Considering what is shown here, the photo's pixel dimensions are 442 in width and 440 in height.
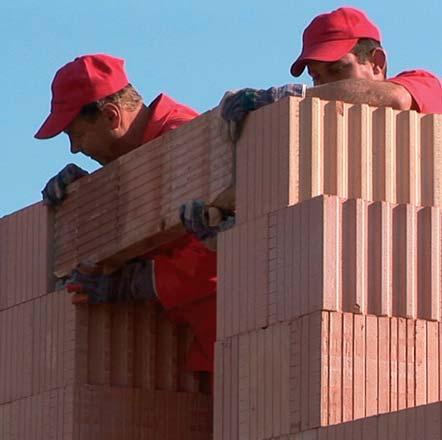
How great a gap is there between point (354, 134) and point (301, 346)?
1.41 m

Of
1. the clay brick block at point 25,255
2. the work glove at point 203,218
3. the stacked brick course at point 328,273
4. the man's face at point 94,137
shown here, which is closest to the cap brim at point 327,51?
the stacked brick course at point 328,273

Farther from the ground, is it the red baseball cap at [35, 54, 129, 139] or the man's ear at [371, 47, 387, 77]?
the red baseball cap at [35, 54, 129, 139]

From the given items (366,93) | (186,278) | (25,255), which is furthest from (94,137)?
(366,93)

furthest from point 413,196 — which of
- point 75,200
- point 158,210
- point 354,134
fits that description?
point 75,200

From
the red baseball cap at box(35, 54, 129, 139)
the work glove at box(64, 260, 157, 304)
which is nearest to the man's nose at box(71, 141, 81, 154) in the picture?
the red baseball cap at box(35, 54, 129, 139)

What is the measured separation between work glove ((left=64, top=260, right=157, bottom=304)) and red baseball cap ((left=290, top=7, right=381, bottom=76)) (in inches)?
82.3

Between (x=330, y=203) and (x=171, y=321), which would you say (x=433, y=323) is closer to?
(x=330, y=203)

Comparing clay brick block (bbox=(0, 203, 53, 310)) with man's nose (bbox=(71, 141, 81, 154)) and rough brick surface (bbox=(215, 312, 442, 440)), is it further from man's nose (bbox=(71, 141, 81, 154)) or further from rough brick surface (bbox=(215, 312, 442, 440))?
rough brick surface (bbox=(215, 312, 442, 440))

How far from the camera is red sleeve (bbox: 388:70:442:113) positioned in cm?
1808

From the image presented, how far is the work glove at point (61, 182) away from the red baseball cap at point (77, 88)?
438 mm

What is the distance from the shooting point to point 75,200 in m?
20.2

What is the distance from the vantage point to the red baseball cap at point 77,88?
1998 centimetres

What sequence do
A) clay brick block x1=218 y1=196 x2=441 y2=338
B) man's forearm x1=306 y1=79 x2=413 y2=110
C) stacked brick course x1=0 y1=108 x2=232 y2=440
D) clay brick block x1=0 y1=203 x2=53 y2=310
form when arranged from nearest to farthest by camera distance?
1. clay brick block x1=218 y1=196 x2=441 y2=338
2. man's forearm x1=306 y1=79 x2=413 y2=110
3. stacked brick course x1=0 y1=108 x2=232 y2=440
4. clay brick block x1=0 y1=203 x2=53 y2=310

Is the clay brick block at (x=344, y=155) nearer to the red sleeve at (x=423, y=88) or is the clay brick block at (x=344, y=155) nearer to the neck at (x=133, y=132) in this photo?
the red sleeve at (x=423, y=88)
